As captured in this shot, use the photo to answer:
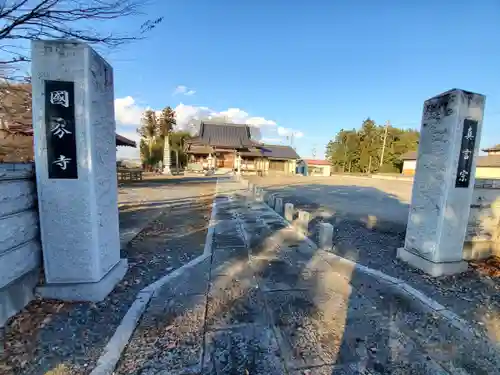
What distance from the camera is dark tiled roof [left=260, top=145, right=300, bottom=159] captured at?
38.6 m

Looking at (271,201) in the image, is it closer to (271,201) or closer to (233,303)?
(271,201)

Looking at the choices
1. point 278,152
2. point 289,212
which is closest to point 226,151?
point 278,152

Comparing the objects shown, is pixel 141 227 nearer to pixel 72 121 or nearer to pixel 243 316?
pixel 72 121

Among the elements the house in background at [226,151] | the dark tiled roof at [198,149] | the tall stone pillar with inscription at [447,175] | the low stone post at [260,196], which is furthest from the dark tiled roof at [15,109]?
the dark tiled roof at [198,149]

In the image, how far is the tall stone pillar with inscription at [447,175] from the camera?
384 cm

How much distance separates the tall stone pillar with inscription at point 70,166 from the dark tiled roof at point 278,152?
34.4 meters

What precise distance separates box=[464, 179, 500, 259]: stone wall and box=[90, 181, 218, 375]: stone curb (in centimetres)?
522

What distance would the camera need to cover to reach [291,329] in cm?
256

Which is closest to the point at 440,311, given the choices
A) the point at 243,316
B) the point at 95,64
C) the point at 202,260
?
the point at 243,316

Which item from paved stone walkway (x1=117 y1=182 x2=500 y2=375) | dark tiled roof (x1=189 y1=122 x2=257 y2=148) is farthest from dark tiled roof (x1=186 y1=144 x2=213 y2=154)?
paved stone walkway (x1=117 y1=182 x2=500 y2=375)

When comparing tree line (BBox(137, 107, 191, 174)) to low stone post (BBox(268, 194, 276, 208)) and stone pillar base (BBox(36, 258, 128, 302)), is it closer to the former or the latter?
low stone post (BBox(268, 194, 276, 208))

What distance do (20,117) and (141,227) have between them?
354cm

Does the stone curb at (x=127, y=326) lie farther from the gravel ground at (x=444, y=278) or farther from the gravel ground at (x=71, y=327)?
the gravel ground at (x=444, y=278)

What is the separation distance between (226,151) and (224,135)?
282cm
